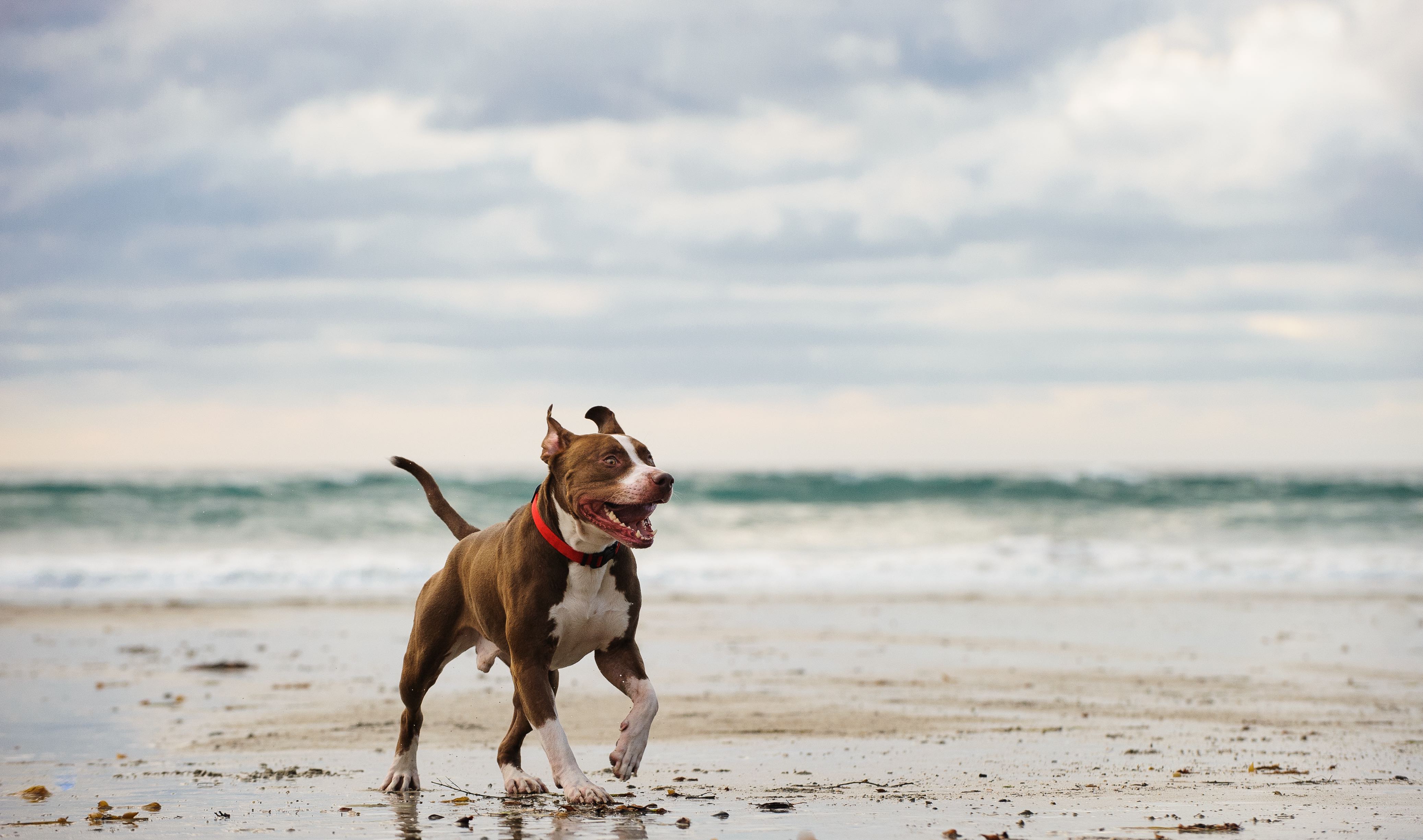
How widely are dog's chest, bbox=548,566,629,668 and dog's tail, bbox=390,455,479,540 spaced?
1354 millimetres

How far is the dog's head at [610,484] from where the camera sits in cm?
546

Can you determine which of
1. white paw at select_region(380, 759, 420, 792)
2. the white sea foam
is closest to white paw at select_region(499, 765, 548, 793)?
white paw at select_region(380, 759, 420, 792)

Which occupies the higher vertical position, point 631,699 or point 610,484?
point 610,484

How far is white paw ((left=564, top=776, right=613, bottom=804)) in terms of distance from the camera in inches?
224

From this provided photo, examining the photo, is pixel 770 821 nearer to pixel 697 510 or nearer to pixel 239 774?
pixel 239 774

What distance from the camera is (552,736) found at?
576 centimetres

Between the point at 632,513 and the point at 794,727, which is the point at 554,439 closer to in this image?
the point at 632,513

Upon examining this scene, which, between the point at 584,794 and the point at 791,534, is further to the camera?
the point at 791,534

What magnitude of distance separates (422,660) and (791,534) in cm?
2375

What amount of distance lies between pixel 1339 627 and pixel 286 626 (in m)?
10.8

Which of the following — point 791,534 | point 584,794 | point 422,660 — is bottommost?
point 791,534

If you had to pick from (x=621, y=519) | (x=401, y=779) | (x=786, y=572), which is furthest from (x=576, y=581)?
(x=786, y=572)

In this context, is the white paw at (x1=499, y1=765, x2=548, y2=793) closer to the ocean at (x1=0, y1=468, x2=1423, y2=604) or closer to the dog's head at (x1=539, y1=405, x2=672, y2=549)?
the dog's head at (x1=539, y1=405, x2=672, y2=549)

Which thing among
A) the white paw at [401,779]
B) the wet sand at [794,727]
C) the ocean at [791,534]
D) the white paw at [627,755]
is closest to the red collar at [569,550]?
the white paw at [627,755]
